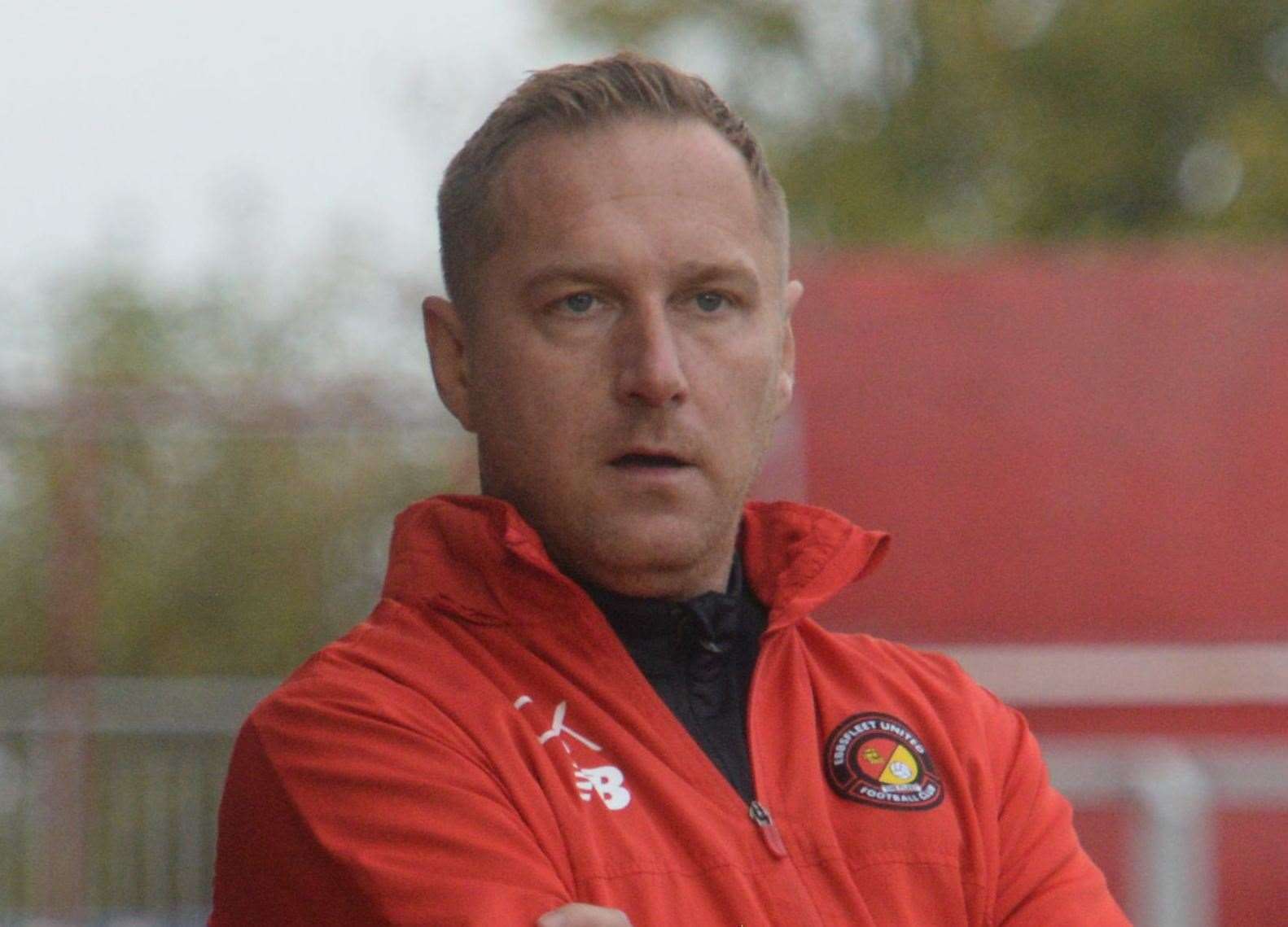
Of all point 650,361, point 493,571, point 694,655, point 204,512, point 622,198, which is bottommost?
point 204,512

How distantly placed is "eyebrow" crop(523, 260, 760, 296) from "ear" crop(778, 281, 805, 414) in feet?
0.49

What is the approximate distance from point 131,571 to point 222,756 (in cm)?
151

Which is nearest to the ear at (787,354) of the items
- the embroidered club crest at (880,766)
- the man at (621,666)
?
the man at (621,666)

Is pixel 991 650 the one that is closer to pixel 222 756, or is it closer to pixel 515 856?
pixel 222 756

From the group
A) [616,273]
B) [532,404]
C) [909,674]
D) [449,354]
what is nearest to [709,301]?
[616,273]

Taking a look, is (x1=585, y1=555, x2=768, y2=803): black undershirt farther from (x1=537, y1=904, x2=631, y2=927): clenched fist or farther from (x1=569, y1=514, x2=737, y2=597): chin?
(x1=537, y1=904, x2=631, y2=927): clenched fist

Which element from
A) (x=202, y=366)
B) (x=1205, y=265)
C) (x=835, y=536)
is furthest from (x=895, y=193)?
(x=835, y=536)

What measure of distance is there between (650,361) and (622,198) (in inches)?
7.5

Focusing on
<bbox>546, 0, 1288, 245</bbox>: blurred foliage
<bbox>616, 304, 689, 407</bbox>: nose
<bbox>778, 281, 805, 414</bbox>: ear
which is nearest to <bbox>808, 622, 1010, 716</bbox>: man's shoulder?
<bbox>778, 281, 805, 414</bbox>: ear

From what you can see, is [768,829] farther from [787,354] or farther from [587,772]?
[787,354]

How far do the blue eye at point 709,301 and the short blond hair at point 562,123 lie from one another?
0.47 feet

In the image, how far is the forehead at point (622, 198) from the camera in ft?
7.65

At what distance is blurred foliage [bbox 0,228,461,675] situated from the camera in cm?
859

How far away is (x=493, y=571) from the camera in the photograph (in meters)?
2.32
